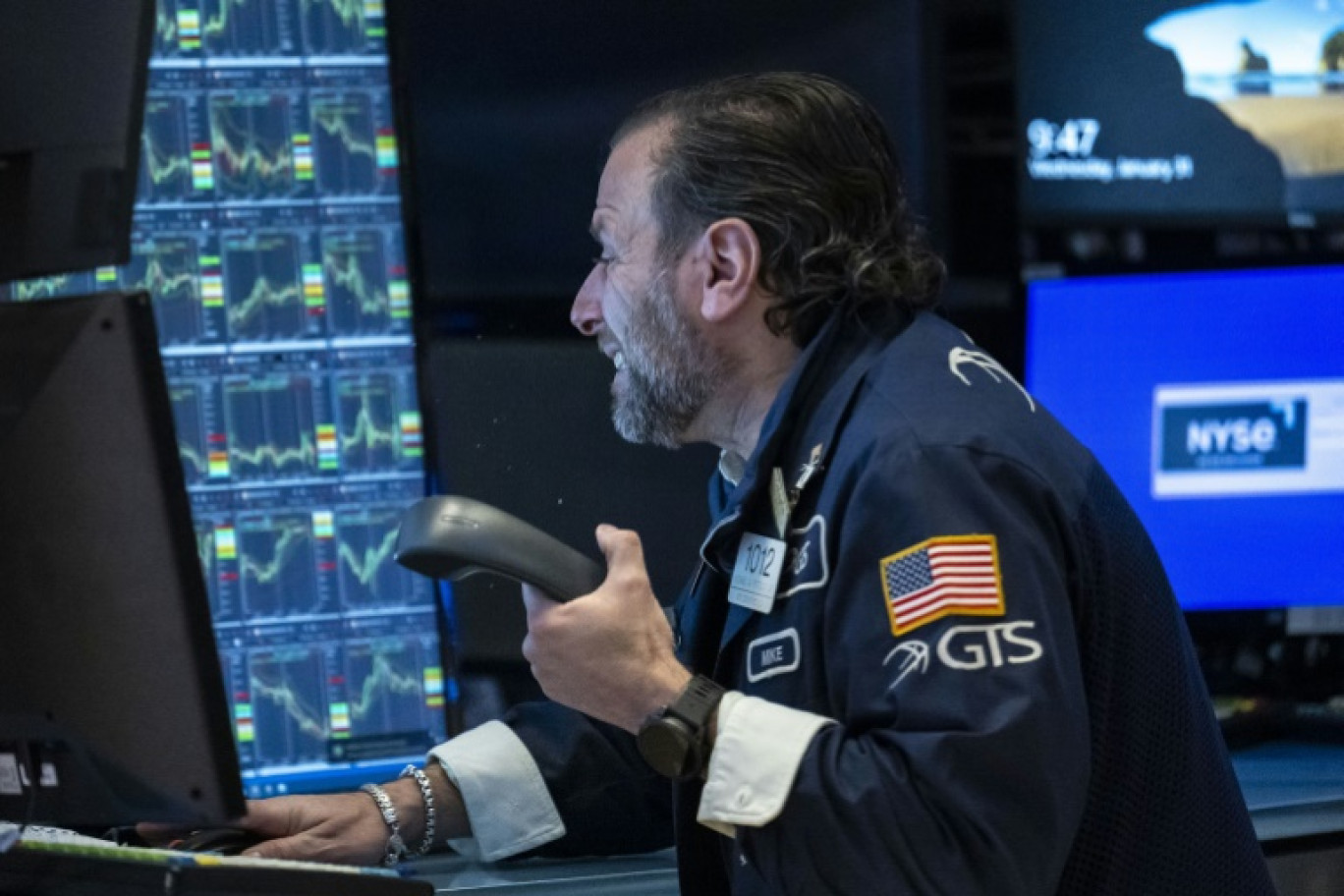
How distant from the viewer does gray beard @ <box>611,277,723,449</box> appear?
6.13ft

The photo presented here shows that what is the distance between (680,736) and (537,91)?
146 centimetres

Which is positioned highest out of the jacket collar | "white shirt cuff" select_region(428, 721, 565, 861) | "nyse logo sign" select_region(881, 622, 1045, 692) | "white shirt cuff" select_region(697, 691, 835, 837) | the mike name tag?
the jacket collar

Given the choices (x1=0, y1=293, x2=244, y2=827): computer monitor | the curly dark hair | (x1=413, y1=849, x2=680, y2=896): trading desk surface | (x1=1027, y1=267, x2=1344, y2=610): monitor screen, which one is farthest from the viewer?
(x1=1027, y1=267, x2=1344, y2=610): monitor screen

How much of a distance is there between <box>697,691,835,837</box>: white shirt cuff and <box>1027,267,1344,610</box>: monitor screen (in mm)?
1592

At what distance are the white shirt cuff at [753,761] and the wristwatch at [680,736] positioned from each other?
0.01 metres

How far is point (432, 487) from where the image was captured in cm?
273

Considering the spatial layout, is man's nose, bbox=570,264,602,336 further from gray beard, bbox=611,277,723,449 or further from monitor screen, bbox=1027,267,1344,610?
monitor screen, bbox=1027,267,1344,610

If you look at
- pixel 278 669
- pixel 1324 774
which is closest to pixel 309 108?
pixel 278 669

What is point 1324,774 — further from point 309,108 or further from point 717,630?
point 309,108

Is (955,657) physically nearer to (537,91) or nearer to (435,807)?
(435,807)

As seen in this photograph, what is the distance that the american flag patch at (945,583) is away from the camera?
4.81 ft

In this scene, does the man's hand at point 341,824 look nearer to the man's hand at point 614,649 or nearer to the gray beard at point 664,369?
the man's hand at point 614,649

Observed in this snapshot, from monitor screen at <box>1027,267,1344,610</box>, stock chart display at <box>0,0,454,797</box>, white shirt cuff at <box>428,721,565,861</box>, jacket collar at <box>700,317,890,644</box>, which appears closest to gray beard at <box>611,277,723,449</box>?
jacket collar at <box>700,317,890,644</box>

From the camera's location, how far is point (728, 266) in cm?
183
